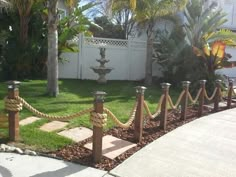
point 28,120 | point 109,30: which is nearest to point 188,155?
point 28,120

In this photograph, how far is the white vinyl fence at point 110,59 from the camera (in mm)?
14656

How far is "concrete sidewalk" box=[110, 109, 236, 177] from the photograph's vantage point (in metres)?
4.83

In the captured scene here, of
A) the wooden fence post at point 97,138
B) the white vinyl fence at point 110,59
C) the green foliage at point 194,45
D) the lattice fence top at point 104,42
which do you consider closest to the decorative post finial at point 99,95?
the wooden fence post at point 97,138

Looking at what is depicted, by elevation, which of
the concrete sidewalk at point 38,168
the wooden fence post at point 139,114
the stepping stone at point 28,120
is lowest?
the concrete sidewalk at point 38,168

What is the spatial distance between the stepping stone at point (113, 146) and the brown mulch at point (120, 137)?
3.5 inches

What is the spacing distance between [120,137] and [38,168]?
7.07 ft

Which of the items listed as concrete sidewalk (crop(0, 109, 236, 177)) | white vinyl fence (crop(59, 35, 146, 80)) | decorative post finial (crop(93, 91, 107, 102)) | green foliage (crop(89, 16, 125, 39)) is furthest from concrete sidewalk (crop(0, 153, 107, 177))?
green foliage (crop(89, 16, 125, 39))

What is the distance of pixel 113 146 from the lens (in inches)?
228

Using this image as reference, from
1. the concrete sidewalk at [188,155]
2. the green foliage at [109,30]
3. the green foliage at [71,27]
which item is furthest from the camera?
the green foliage at [109,30]

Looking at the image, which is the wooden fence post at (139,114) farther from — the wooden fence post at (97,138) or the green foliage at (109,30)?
the green foliage at (109,30)

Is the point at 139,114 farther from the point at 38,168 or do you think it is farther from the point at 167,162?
the point at 38,168

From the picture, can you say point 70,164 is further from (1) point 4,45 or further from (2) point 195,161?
(1) point 4,45

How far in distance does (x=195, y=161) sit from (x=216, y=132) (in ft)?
A: 7.04

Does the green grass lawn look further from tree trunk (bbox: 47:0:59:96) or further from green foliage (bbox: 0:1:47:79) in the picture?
green foliage (bbox: 0:1:47:79)
